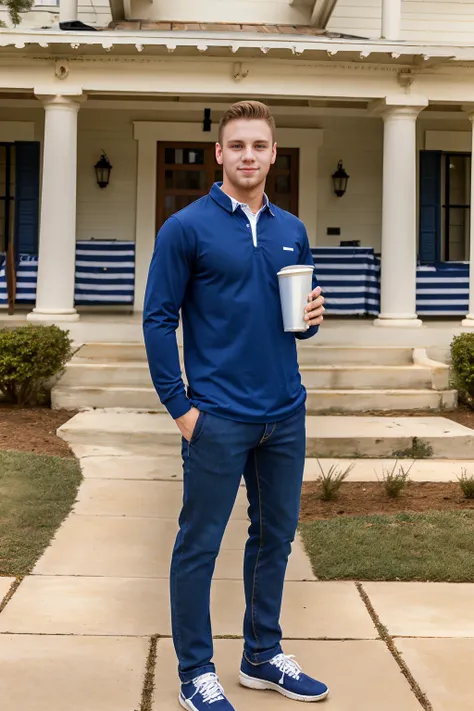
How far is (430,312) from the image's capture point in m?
12.0

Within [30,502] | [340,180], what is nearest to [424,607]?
[30,502]

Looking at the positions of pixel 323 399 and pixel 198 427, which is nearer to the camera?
pixel 198 427

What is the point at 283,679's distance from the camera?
10.4 feet

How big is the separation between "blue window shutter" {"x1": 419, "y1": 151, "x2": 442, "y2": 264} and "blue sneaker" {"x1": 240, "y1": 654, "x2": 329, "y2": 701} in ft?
34.0

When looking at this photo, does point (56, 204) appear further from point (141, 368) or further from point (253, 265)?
point (253, 265)

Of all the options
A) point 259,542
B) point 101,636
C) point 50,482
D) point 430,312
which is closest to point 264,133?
point 259,542

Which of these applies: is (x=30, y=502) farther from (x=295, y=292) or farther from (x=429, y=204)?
(x=429, y=204)

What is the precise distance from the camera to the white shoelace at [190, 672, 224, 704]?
2.97 m

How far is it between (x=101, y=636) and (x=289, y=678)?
0.93m

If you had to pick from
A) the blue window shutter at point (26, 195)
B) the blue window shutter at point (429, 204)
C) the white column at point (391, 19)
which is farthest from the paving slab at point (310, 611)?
the blue window shutter at point (429, 204)

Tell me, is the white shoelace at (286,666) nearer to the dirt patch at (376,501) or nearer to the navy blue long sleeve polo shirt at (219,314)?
the navy blue long sleeve polo shirt at (219,314)

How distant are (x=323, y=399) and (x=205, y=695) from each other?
6.10 meters

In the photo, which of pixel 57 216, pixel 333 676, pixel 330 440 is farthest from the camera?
pixel 57 216

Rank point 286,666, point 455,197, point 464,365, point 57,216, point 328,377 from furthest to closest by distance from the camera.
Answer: point 455,197 < point 57,216 < point 328,377 < point 464,365 < point 286,666
